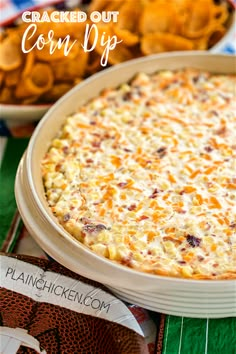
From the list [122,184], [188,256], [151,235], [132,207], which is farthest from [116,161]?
[188,256]

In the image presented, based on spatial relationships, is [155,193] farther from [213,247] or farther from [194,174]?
[213,247]

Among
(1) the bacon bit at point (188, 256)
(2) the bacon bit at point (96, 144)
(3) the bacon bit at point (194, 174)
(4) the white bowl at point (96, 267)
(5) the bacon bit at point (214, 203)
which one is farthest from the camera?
(2) the bacon bit at point (96, 144)

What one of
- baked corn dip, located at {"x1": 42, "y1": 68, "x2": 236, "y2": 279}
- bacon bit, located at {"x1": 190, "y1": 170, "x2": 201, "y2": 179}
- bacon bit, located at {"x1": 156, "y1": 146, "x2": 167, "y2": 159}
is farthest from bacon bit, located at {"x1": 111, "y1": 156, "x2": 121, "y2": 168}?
bacon bit, located at {"x1": 190, "y1": 170, "x2": 201, "y2": 179}

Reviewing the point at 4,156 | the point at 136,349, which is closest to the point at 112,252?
the point at 136,349

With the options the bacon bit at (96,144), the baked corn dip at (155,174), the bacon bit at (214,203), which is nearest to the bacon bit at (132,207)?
the baked corn dip at (155,174)

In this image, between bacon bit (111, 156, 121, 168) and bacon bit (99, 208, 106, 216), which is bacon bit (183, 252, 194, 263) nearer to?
bacon bit (99, 208, 106, 216)

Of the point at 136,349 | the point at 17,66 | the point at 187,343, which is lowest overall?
the point at 187,343

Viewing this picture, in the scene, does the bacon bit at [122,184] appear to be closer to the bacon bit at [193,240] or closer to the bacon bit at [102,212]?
the bacon bit at [102,212]

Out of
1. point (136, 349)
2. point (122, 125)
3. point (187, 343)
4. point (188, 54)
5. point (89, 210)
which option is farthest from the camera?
point (188, 54)

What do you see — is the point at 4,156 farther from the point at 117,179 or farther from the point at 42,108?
the point at 117,179
